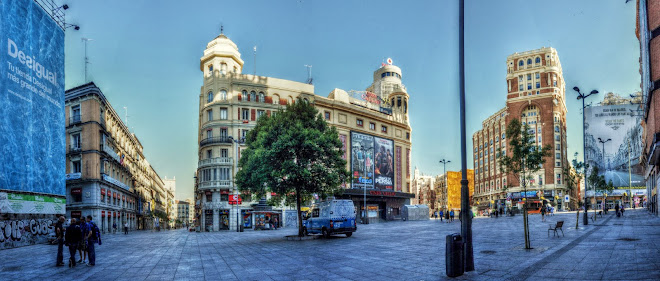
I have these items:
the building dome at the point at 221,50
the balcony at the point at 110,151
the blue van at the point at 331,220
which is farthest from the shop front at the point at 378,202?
the blue van at the point at 331,220

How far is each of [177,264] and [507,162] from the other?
12757 millimetres

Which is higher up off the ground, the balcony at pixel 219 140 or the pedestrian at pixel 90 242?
the balcony at pixel 219 140

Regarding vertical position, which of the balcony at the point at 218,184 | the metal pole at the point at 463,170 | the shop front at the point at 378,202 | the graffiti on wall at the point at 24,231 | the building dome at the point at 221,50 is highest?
the building dome at the point at 221,50

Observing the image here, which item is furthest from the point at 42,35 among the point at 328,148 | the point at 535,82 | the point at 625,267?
the point at 535,82

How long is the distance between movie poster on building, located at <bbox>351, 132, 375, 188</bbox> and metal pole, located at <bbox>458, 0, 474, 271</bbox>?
182 feet

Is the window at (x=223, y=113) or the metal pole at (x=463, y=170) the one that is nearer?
the metal pole at (x=463, y=170)

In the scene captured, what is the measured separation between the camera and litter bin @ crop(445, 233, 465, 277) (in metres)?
9.19

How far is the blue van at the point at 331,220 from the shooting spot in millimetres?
24469

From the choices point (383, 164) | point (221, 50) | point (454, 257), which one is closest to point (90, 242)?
point (454, 257)

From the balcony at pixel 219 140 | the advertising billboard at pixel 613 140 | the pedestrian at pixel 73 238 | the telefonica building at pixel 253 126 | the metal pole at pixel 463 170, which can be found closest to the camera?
the metal pole at pixel 463 170

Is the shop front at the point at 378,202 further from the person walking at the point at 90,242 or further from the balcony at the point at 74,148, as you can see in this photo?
the person walking at the point at 90,242

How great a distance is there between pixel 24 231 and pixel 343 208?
20.9 m

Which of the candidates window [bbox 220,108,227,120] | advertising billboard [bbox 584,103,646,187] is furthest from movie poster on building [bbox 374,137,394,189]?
advertising billboard [bbox 584,103,646,187]

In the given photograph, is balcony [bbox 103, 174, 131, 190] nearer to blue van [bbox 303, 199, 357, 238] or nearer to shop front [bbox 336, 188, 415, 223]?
shop front [bbox 336, 188, 415, 223]
